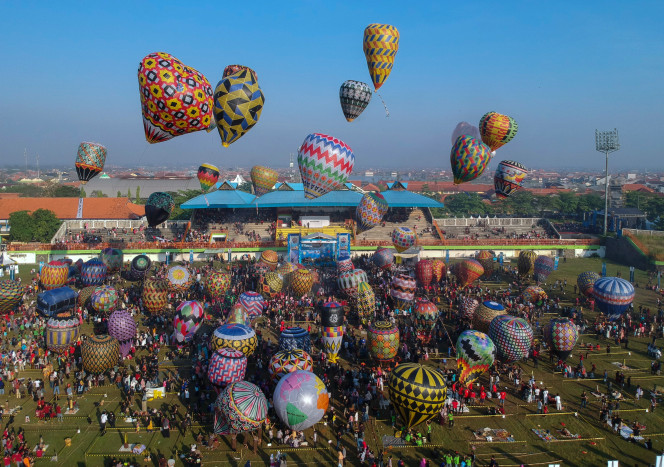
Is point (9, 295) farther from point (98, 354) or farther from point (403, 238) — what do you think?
point (403, 238)

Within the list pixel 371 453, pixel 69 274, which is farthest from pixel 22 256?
pixel 371 453

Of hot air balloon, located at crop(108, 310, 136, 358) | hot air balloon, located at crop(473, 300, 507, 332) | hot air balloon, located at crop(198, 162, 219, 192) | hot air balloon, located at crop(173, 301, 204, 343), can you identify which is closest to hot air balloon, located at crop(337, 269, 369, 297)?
hot air balloon, located at crop(473, 300, 507, 332)

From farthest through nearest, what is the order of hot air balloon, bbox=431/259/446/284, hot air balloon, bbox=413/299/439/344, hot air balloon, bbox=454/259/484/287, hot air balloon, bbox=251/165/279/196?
hot air balloon, bbox=251/165/279/196
hot air balloon, bbox=431/259/446/284
hot air balloon, bbox=454/259/484/287
hot air balloon, bbox=413/299/439/344

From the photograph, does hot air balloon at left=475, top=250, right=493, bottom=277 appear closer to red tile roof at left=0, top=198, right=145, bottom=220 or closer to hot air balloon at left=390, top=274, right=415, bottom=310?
hot air balloon at left=390, top=274, right=415, bottom=310

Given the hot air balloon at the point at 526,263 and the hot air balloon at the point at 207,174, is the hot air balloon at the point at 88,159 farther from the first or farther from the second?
the hot air balloon at the point at 526,263

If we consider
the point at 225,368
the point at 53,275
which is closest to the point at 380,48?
the point at 225,368

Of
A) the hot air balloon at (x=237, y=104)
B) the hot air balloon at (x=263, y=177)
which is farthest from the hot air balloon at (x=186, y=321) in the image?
the hot air balloon at (x=263, y=177)
